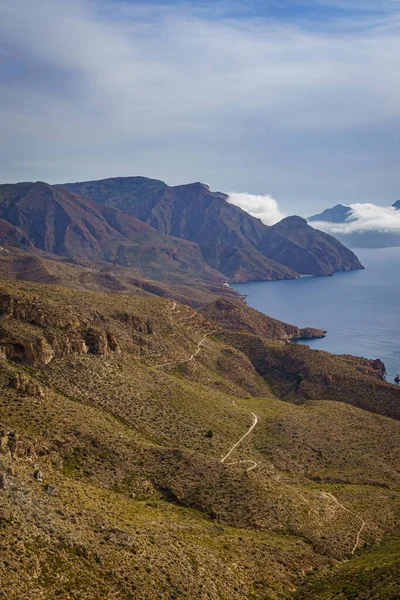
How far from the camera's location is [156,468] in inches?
2024

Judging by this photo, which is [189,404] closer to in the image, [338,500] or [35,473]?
[338,500]

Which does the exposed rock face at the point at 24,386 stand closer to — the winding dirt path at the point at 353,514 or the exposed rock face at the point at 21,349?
the exposed rock face at the point at 21,349

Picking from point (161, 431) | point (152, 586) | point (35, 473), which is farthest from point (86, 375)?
point (152, 586)

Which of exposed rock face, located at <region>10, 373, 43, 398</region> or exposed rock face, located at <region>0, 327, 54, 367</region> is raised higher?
exposed rock face, located at <region>0, 327, 54, 367</region>

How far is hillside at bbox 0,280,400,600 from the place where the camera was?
3441 centimetres

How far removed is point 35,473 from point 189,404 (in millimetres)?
31246

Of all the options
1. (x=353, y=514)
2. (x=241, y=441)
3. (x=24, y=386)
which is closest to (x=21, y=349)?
(x=24, y=386)

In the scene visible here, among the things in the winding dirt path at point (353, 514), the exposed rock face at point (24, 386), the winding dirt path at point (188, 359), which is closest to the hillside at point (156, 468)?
the exposed rock face at point (24, 386)

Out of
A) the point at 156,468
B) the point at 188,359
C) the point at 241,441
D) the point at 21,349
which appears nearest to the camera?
the point at 156,468

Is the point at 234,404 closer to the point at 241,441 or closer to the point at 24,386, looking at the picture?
the point at 241,441

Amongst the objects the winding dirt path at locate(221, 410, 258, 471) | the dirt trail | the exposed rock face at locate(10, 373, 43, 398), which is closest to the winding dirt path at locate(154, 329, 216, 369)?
the dirt trail

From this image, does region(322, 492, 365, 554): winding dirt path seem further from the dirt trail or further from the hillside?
the dirt trail

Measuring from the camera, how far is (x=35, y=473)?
40.9 m

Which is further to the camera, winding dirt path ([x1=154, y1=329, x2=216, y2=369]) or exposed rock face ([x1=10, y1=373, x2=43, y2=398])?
winding dirt path ([x1=154, y1=329, x2=216, y2=369])
